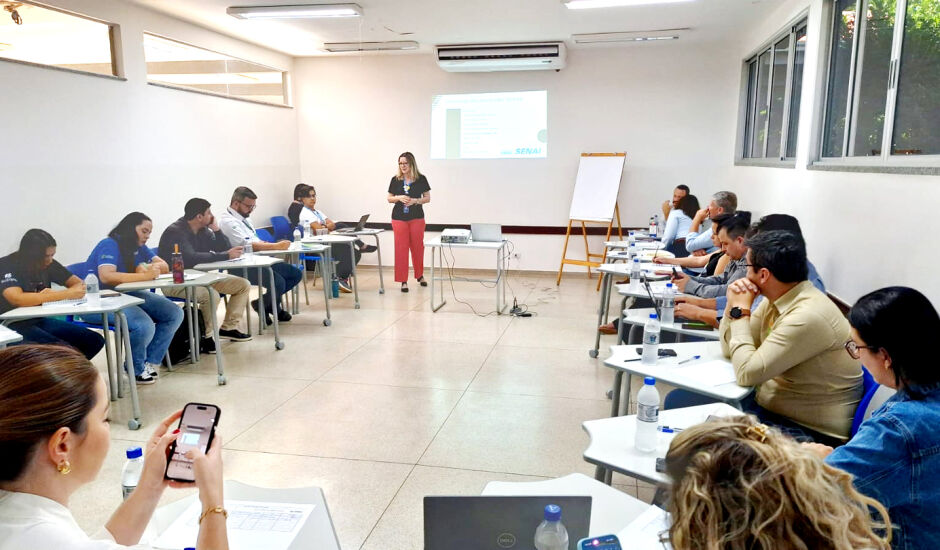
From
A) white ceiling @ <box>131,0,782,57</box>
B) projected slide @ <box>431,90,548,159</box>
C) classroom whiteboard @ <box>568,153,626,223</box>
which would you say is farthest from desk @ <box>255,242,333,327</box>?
classroom whiteboard @ <box>568,153,626,223</box>

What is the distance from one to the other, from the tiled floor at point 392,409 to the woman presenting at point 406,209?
143 centimetres

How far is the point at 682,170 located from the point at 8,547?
8.05 meters

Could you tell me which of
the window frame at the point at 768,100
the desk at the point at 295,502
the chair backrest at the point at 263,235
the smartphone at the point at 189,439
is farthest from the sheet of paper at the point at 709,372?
the chair backrest at the point at 263,235

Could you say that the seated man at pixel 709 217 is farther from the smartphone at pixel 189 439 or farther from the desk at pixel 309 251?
the smartphone at pixel 189 439

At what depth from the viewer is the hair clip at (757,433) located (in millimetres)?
833

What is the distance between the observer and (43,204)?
4621 mm

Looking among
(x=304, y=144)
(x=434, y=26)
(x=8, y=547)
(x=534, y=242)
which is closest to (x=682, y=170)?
(x=534, y=242)

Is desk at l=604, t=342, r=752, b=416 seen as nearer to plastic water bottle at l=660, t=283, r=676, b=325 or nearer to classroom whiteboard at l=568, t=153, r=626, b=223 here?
plastic water bottle at l=660, t=283, r=676, b=325

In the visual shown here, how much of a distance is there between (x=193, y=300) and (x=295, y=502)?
3629 millimetres

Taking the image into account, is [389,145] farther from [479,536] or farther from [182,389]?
[479,536]

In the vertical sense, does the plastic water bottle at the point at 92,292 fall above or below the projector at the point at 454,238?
below

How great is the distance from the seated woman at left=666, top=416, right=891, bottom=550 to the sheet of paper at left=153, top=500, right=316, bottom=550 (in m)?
0.98

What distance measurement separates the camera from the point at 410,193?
7469 millimetres

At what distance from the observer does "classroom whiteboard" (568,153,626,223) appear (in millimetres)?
7766
